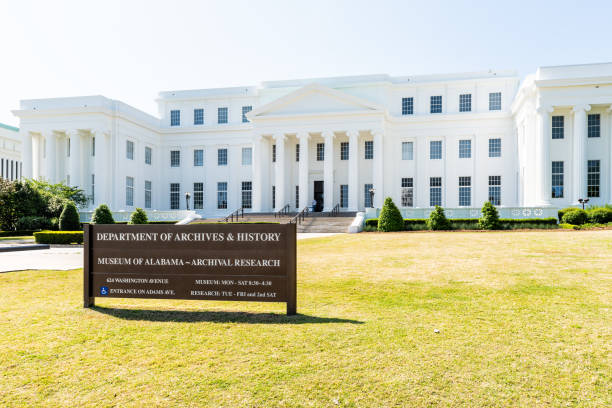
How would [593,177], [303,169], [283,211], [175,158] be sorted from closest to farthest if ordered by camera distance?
[593,177]
[303,169]
[283,211]
[175,158]

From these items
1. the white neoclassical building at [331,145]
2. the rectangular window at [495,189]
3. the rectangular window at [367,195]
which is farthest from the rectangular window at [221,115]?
the rectangular window at [495,189]

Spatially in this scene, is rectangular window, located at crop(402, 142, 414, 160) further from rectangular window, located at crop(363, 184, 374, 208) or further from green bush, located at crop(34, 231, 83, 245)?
green bush, located at crop(34, 231, 83, 245)

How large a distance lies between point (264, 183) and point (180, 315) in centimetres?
3571

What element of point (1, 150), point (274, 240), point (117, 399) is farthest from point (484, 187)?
point (1, 150)

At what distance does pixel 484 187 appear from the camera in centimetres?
4134

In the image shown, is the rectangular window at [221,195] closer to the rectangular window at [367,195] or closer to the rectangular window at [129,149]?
the rectangular window at [129,149]

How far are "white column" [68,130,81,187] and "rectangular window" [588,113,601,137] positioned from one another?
43902 mm

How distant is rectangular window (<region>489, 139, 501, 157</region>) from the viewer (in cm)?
4128

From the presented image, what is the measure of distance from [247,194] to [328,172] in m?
10.6

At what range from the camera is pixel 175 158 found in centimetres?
4825

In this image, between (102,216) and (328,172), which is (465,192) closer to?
(328,172)

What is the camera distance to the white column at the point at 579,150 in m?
32.8

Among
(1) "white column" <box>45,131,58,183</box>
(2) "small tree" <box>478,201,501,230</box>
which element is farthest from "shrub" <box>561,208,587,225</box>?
(1) "white column" <box>45,131,58,183</box>

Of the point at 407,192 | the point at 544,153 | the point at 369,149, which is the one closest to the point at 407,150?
the point at 369,149
